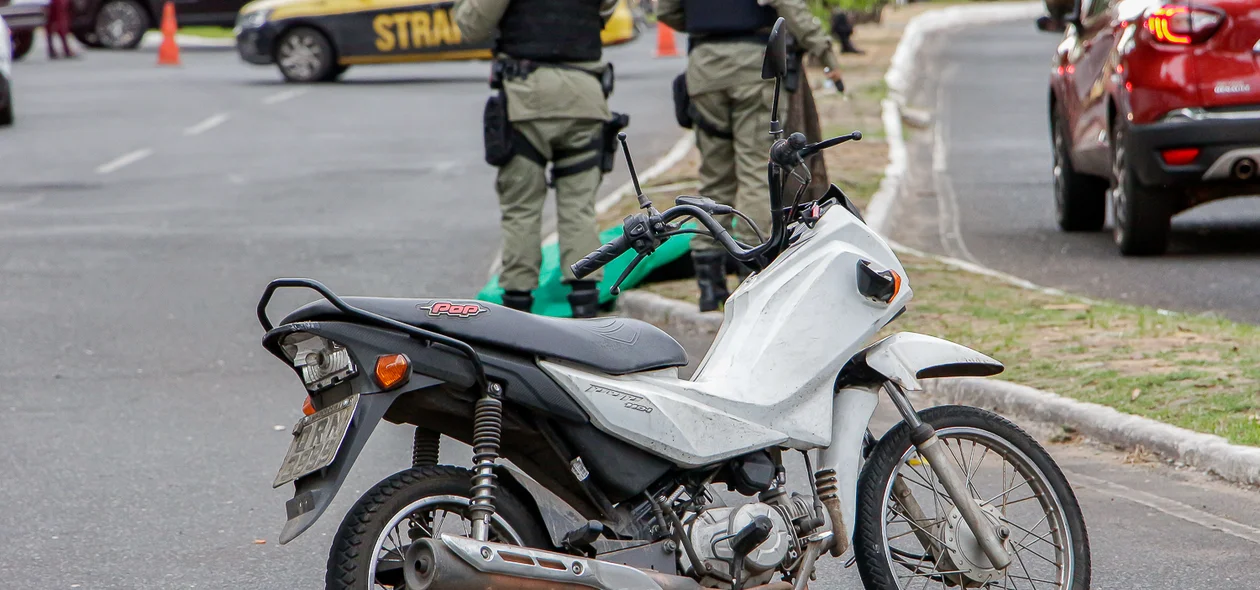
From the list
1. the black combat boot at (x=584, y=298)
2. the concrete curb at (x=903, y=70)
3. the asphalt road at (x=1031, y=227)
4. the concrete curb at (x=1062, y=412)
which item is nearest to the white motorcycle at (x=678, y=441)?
the concrete curb at (x=1062, y=412)

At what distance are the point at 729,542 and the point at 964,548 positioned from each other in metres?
0.66

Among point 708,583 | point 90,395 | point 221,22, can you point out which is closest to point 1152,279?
point 90,395

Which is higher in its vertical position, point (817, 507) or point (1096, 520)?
point (817, 507)

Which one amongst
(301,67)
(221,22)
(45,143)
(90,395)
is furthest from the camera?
(221,22)

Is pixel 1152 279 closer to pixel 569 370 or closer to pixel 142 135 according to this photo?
pixel 569 370

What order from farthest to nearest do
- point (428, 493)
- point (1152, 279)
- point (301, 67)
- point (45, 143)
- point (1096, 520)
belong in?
point (301, 67) → point (45, 143) → point (1152, 279) → point (1096, 520) → point (428, 493)

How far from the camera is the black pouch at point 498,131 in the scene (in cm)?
792

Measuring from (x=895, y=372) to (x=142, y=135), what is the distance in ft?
47.5

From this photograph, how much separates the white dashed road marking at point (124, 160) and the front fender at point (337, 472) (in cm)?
1197

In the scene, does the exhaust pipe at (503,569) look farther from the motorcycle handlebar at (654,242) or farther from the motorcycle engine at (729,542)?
the motorcycle handlebar at (654,242)

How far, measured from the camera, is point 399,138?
56.4 ft

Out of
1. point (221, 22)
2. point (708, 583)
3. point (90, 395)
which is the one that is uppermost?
point (708, 583)

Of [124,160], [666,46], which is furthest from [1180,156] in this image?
[666,46]

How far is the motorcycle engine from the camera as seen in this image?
3.93 metres
